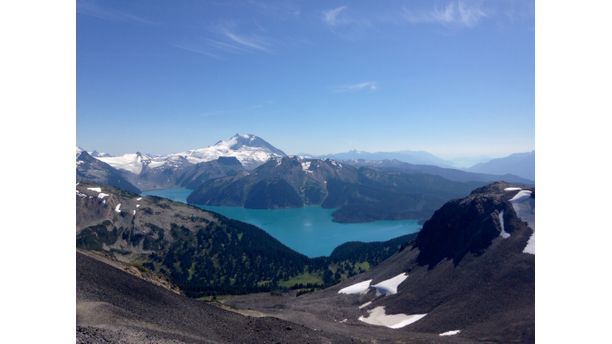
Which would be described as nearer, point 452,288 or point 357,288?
point 452,288

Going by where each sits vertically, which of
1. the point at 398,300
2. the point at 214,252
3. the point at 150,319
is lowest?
the point at 214,252

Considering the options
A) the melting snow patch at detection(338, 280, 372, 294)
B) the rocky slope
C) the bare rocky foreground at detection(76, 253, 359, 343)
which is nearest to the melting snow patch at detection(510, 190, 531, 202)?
the rocky slope

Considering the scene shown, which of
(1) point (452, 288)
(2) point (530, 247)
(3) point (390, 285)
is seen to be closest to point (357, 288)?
(3) point (390, 285)

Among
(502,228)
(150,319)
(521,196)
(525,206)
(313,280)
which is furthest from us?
(313,280)

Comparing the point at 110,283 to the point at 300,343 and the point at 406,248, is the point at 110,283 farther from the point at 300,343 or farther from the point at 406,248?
the point at 406,248

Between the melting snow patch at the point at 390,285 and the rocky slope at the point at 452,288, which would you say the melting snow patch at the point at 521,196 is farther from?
the melting snow patch at the point at 390,285

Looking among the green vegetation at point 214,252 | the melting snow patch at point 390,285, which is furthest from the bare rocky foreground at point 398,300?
the green vegetation at point 214,252

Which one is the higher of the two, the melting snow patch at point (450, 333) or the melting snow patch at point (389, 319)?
the melting snow patch at point (450, 333)

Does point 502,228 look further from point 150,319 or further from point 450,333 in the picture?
point 150,319
